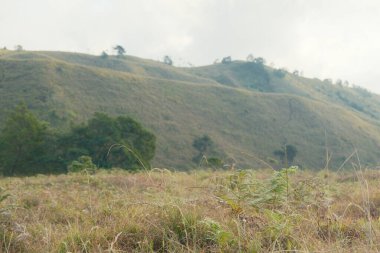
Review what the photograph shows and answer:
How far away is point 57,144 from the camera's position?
128ft

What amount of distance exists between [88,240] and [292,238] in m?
1.61

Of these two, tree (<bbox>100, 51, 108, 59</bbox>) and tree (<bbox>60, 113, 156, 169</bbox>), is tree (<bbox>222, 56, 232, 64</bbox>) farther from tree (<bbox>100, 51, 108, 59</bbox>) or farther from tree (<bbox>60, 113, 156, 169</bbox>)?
tree (<bbox>60, 113, 156, 169</bbox>)

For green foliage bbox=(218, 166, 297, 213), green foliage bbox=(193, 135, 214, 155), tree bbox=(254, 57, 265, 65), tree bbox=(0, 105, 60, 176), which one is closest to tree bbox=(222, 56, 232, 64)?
tree bbox=(254, 57, 265, 65)

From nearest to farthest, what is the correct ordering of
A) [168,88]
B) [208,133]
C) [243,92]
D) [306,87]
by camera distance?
[208,133], [168,88], [243,92], [306,87]

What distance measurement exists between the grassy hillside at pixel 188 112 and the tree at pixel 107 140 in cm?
1502

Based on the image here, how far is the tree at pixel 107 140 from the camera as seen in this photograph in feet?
121


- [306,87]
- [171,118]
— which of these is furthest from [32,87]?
[306,87]

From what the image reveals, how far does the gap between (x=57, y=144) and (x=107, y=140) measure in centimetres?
526

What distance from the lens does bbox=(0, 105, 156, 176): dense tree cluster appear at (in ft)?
119

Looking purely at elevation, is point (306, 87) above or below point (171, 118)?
above

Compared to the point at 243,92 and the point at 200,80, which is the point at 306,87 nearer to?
the point at 200,80

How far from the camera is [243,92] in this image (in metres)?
91.7

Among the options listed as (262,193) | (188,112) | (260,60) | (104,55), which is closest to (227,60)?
(260,60)

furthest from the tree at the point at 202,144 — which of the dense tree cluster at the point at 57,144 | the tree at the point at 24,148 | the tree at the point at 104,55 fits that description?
the tree at the point at 104,55
